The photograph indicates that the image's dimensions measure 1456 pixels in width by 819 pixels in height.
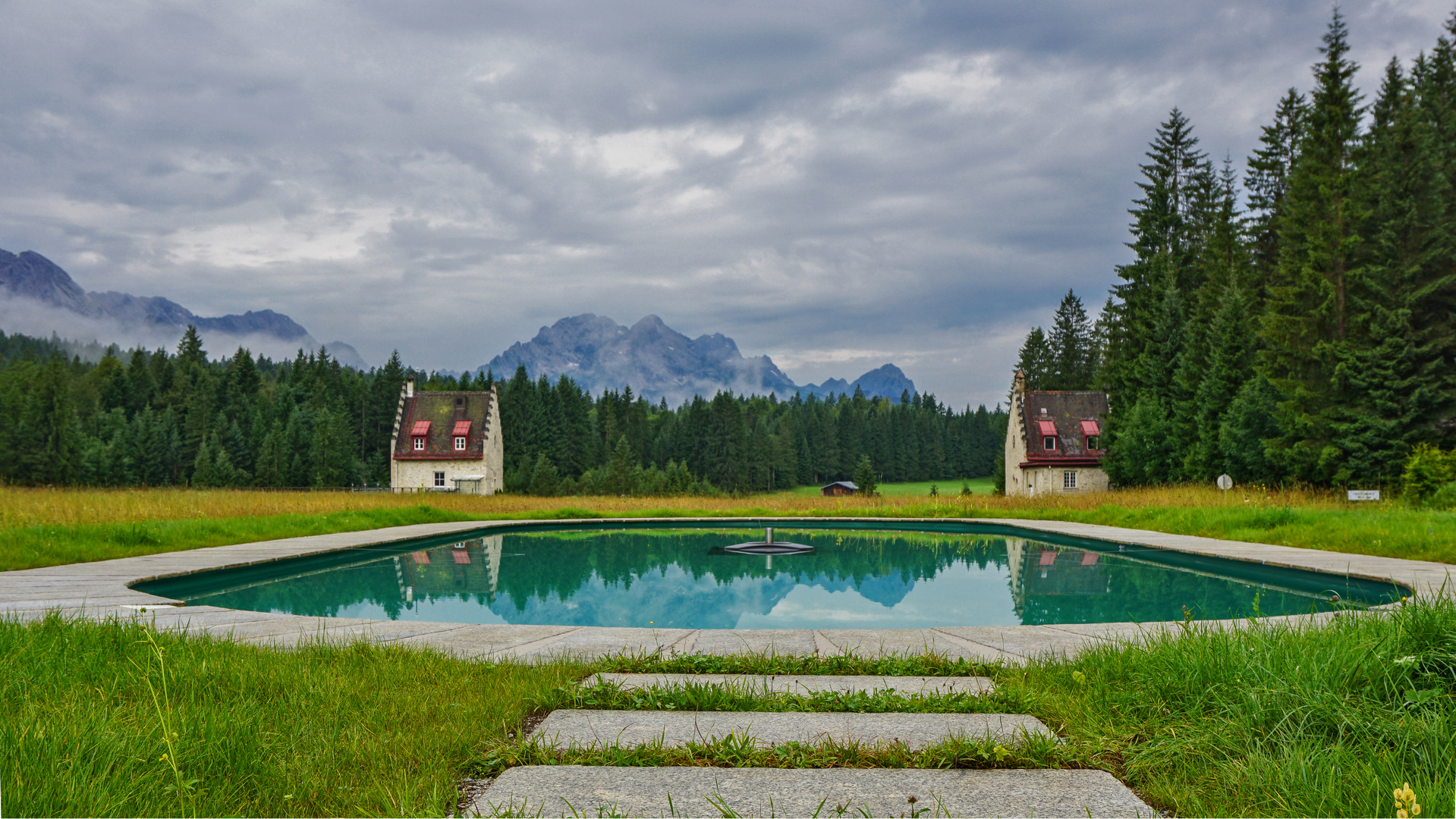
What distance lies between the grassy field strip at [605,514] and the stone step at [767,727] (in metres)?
12.0

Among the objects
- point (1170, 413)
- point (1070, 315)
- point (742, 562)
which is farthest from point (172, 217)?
point (1070, 315)

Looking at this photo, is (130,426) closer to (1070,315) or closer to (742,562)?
(742,562)

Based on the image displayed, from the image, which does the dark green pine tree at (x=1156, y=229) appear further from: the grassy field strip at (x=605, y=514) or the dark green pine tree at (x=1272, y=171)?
the grassy field strip at (x=605, y=514)

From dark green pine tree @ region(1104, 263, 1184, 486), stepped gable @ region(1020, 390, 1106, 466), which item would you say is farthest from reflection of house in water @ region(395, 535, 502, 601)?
stepped gable @ region(1020, 390, 1106, 466)

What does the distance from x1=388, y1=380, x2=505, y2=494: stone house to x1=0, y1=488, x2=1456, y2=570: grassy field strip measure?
753 inches

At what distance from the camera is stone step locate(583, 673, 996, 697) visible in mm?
3955

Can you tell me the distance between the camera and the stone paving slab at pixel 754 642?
207 inches

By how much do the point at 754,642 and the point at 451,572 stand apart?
9612mm

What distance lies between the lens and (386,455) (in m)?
73.2

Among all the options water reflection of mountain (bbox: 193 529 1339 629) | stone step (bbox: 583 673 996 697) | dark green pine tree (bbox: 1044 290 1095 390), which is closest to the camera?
stone step (bbox: 583 673 996 697)

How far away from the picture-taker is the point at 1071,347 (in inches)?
2308

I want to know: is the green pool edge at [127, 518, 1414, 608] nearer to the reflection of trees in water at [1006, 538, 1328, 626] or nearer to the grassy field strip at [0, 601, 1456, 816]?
the reflection of trees in water at [1006, 538, 1328, 626]

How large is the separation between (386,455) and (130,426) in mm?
23576

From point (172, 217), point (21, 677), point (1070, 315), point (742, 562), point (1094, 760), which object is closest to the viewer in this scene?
point (1094, 760)
